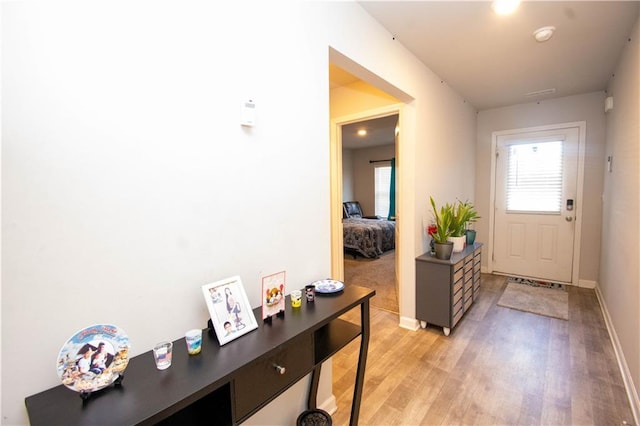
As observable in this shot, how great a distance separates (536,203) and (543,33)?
257 cm

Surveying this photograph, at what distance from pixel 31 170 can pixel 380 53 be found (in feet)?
6.65

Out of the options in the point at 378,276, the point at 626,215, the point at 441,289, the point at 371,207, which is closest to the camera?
the point at 626,215

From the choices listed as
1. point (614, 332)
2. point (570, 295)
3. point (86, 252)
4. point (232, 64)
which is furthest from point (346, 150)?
point (86, 252)

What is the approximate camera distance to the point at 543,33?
219 cm

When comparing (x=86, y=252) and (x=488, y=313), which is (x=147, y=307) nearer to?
(x=86, y=252)

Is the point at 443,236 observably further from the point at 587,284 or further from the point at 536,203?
the point at 587,284

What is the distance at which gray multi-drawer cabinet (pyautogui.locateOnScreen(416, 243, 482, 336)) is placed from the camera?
255 centimetres

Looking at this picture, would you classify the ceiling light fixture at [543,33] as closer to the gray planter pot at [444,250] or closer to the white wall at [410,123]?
the white wall at [410,123]

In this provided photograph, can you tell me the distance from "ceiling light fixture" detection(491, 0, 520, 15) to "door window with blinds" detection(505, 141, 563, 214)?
272cm

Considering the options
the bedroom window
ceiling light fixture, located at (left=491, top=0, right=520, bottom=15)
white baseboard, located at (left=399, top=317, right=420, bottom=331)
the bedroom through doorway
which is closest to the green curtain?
the bedroom through doorway

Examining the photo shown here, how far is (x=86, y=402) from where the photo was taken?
74 centimetres

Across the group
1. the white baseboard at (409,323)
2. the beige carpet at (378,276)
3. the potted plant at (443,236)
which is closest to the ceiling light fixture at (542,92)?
the potted plant at (443,236)

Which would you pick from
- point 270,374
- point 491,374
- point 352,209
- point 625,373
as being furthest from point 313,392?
point 352,209

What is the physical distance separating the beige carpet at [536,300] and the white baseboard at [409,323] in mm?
1193
